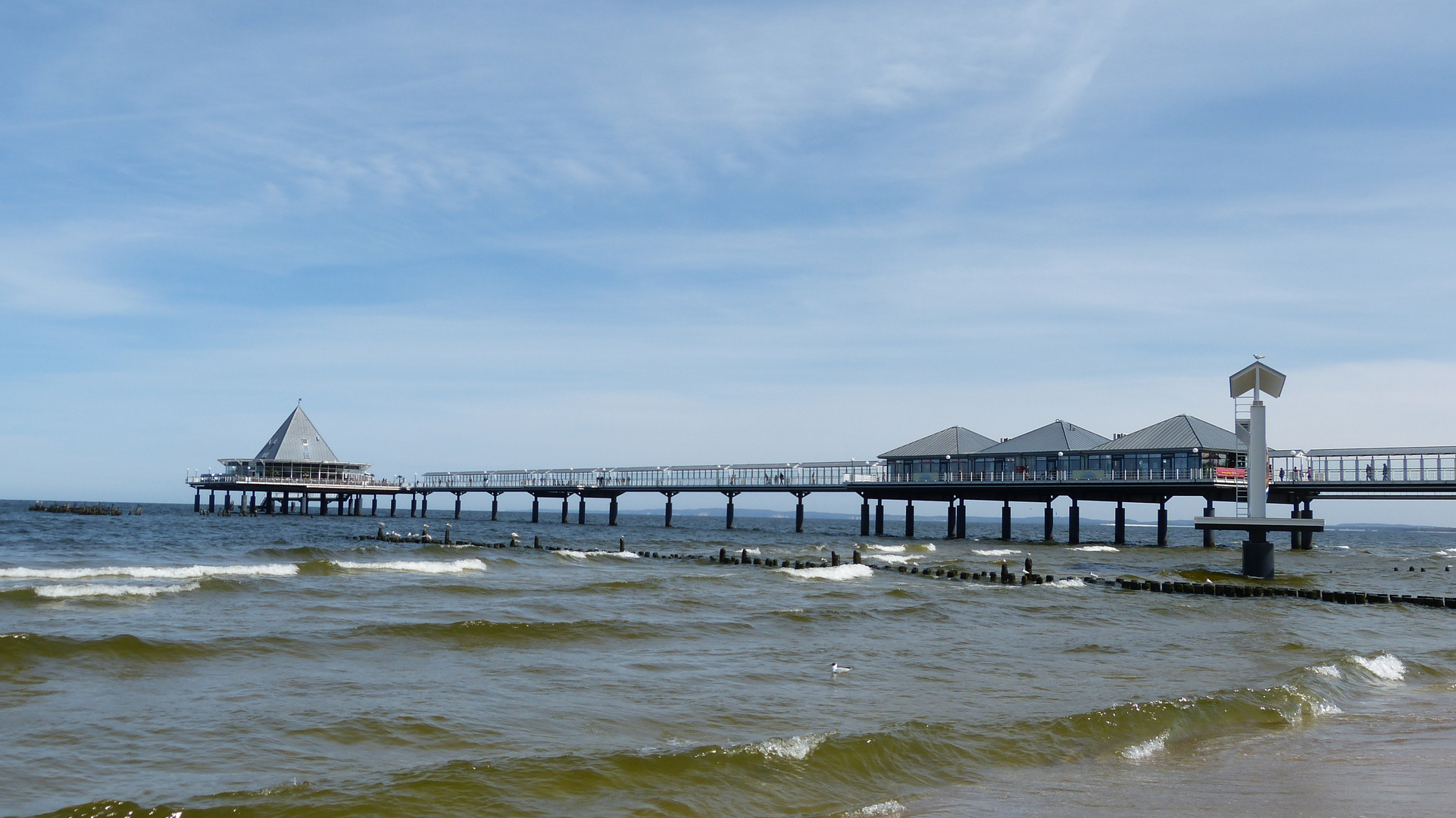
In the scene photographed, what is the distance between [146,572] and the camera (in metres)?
25.7

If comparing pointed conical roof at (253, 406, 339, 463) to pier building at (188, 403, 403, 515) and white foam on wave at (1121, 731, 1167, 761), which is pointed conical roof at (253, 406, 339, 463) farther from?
white foam on wave at (1121, 731, 1167, 761)

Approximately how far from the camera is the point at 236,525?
60.9 metres

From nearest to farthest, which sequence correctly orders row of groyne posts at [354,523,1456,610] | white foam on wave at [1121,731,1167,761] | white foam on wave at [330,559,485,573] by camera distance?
white foam on wave at [1121,731,1167,761] → row of groyne posts at [354,523,1456,610] → white foam on wave at [330,559,485,573]

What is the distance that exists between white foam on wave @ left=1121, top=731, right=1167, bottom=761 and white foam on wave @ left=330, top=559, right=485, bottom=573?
2328 centimetres

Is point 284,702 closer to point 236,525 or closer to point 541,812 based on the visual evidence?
point 541,812

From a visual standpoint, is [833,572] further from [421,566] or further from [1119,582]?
[421,566]

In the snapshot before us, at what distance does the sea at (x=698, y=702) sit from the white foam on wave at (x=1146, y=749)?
0.15 ft

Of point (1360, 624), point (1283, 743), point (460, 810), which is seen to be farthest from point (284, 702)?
point (1360, 624)

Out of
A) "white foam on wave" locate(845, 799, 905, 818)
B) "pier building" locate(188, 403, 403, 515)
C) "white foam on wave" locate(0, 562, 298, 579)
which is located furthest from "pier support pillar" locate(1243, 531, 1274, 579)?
"pier building" locate(188, 403, 403, 515)

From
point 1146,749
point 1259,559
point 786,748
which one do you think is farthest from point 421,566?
point 1259,559

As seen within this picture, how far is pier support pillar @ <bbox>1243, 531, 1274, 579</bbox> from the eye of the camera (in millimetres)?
29891

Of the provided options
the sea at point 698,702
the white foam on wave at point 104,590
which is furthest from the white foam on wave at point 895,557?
the white foam on wave at point 104,590

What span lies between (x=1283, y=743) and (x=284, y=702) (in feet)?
35.4

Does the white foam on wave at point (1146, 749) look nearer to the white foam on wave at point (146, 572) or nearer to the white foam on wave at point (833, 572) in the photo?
the white foam on wave at point (833, 572)
